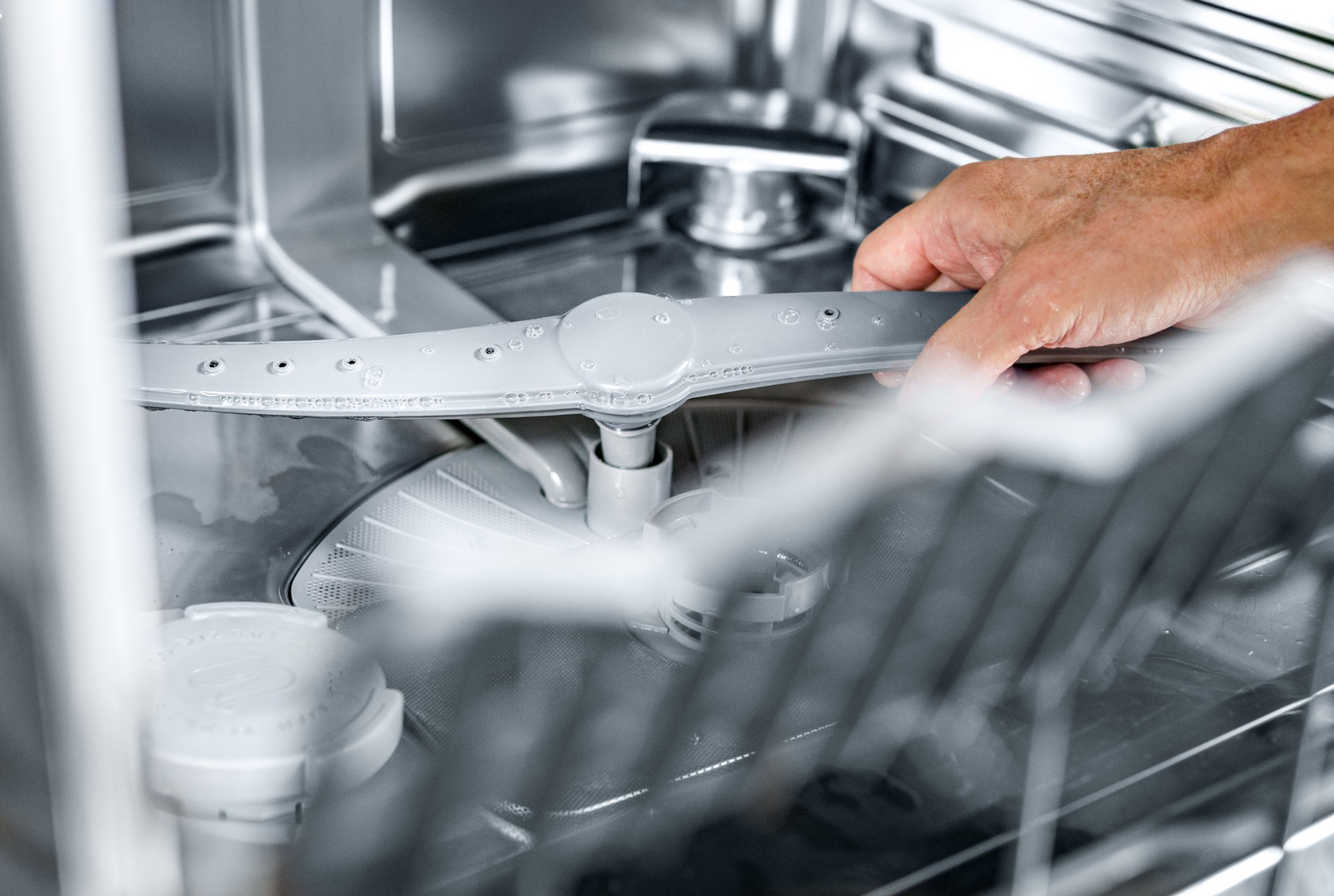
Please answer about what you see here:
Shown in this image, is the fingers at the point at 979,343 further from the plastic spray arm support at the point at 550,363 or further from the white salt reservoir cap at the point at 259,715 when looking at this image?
the white salt reservoir cap at the point at 259,715

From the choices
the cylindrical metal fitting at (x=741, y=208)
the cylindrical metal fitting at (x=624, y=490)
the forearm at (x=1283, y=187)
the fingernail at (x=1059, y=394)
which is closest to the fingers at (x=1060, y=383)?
the fingernail at (x=1059, y=394)

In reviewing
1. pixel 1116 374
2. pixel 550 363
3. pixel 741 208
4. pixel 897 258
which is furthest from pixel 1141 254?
pixel 741 208

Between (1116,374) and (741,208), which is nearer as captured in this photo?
(1116,374)

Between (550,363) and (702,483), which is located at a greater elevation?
(550,363)

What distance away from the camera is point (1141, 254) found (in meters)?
0.76

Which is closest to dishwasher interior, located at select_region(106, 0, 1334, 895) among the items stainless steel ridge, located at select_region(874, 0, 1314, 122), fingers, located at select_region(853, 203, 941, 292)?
stainless steel ridge, located at select_region(874, 0, 1314, 122)

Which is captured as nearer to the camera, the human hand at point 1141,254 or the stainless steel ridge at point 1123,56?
the human hand at point 1141,254

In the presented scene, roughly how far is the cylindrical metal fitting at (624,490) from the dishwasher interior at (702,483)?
0.02m

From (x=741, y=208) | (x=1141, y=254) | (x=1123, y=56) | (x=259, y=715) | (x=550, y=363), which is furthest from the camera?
(x=741, y=208)

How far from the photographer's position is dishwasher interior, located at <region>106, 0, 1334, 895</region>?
447 mm

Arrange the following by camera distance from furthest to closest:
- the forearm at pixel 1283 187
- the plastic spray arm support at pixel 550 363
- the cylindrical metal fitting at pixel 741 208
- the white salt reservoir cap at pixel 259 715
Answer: the cylindrical metal fitting at pixel 741 208, the forearm at pixel 1283 187, the plastic spray arm support at pixel 550 363, the white salt reservoir cap at pixel 259 715

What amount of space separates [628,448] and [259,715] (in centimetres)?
33

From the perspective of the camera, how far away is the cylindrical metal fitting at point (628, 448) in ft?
2.43

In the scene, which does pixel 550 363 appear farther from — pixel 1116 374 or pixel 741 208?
pixel 741 208
